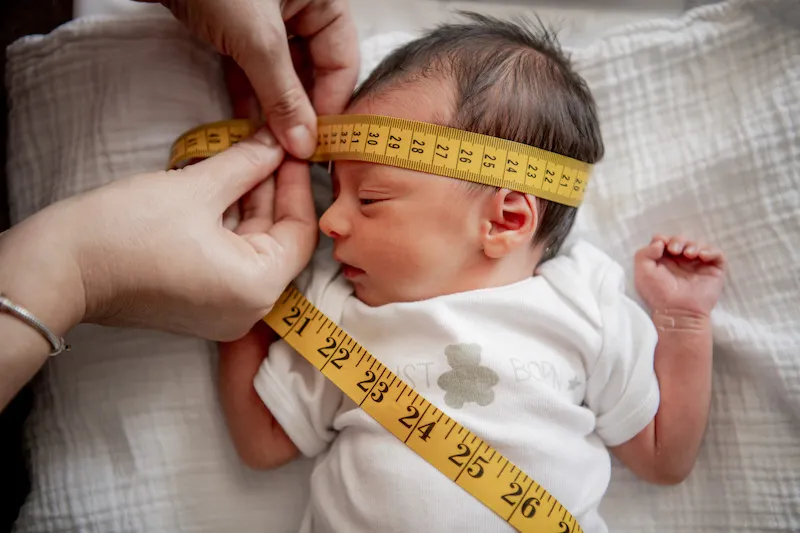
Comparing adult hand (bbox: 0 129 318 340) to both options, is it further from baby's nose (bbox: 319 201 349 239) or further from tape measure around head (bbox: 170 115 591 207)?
tape measure around head (bbox: 170 115 591 207)

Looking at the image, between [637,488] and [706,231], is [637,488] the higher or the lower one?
the lower one

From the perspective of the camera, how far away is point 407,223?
134 cm

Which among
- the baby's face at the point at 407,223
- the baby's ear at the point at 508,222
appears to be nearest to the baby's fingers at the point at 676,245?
the baby's ear at the point at 508,222

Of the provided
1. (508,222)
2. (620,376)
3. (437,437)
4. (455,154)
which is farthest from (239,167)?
(620,376)

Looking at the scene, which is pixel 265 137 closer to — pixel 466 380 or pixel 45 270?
pixel 45 270

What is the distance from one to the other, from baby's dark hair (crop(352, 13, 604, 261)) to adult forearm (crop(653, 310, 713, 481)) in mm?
396

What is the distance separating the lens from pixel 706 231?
1657mm

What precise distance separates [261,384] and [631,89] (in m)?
1.29

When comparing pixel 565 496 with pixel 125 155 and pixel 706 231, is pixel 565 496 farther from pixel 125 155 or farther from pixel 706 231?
pixel 125 155

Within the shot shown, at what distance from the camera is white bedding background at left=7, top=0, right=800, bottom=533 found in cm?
149

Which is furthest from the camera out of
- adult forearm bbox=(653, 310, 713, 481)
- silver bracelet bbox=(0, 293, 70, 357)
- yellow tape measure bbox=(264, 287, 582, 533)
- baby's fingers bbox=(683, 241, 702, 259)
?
baby's fingers bbox=(683, 241, 702, 259)

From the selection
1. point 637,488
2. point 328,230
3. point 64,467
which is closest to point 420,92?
point 328,230

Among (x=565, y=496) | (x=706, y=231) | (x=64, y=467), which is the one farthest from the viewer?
(x=706, y=231)

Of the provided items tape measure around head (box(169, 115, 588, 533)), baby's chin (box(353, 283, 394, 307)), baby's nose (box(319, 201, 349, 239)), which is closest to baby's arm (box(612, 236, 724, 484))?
tape measure around head (box(169, 115, 588, 533))
